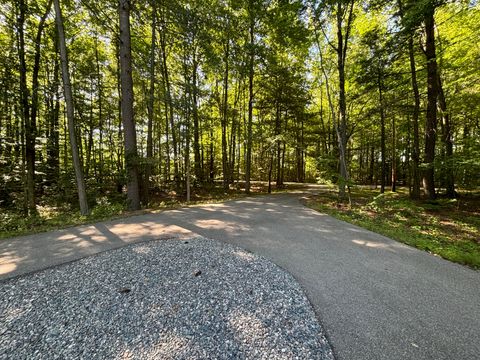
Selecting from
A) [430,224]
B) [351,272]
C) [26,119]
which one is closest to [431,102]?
[430,224]

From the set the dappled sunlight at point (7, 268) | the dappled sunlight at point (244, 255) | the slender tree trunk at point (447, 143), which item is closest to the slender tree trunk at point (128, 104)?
the dappled sunlight at point (7, 268)

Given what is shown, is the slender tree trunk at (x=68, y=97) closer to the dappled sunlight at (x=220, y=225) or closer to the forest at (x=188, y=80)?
the forest at (x=188, y=80)

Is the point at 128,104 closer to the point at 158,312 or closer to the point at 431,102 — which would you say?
the point at 158,312

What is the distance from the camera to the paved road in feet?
6.51

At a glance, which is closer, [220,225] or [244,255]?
[244,255]

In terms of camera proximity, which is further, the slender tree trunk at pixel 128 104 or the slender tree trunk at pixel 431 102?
the slender tree trunk at pixel 431 102

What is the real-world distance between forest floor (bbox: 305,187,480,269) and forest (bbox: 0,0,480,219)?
1150 mm

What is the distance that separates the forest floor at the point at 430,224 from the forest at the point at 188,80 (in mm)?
1150

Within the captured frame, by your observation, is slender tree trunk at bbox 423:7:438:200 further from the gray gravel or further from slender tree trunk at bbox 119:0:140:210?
slender tree trunk at bbox 119:0:140:210

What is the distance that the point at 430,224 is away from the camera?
6293mm

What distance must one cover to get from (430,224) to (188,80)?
14.0m

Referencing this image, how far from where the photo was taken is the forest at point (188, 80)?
23.6 feet

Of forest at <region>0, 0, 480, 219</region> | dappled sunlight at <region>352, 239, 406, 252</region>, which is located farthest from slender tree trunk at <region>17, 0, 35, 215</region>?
dappled sunlight at <region>352, 239, 406, 252</region>

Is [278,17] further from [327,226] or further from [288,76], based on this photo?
[327,226]
